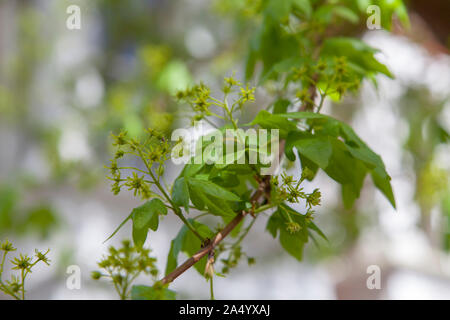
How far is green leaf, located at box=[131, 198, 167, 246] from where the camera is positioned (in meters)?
0.29

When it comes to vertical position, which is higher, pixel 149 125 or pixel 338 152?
pixel 149 125

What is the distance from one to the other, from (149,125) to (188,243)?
0.61 metres

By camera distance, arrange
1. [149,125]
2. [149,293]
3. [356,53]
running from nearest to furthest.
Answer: [149,293] → [356,53] → [149,125]

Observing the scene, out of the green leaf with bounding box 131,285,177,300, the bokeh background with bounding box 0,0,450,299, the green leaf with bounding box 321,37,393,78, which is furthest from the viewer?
the bokeh background with bounding box 0,0,450,299

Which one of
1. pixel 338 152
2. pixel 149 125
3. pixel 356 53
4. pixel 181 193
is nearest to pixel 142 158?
pixel 181 193

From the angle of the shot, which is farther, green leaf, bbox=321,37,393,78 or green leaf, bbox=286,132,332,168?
green leaf, bbox=321,37,393,78

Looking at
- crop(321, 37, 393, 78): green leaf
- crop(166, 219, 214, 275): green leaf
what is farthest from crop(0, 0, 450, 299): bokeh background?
crop(166, 219, 214, 275): green leaf

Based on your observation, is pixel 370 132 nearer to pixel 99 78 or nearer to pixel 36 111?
pixel 99 78

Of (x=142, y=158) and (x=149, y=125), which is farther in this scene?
(x=149, y=125)

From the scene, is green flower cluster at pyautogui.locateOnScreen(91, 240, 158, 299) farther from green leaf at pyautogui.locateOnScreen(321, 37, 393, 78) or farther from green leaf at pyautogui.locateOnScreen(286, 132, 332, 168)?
green leaf at pyautogui.locateOnScreen(321, 37, 393, 78)

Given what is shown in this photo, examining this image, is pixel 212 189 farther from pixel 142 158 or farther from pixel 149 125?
pixel 149 125

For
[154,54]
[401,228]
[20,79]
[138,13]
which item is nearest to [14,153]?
[20,79]

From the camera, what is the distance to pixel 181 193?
0.95ft

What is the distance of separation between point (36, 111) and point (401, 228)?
1.34 meters
